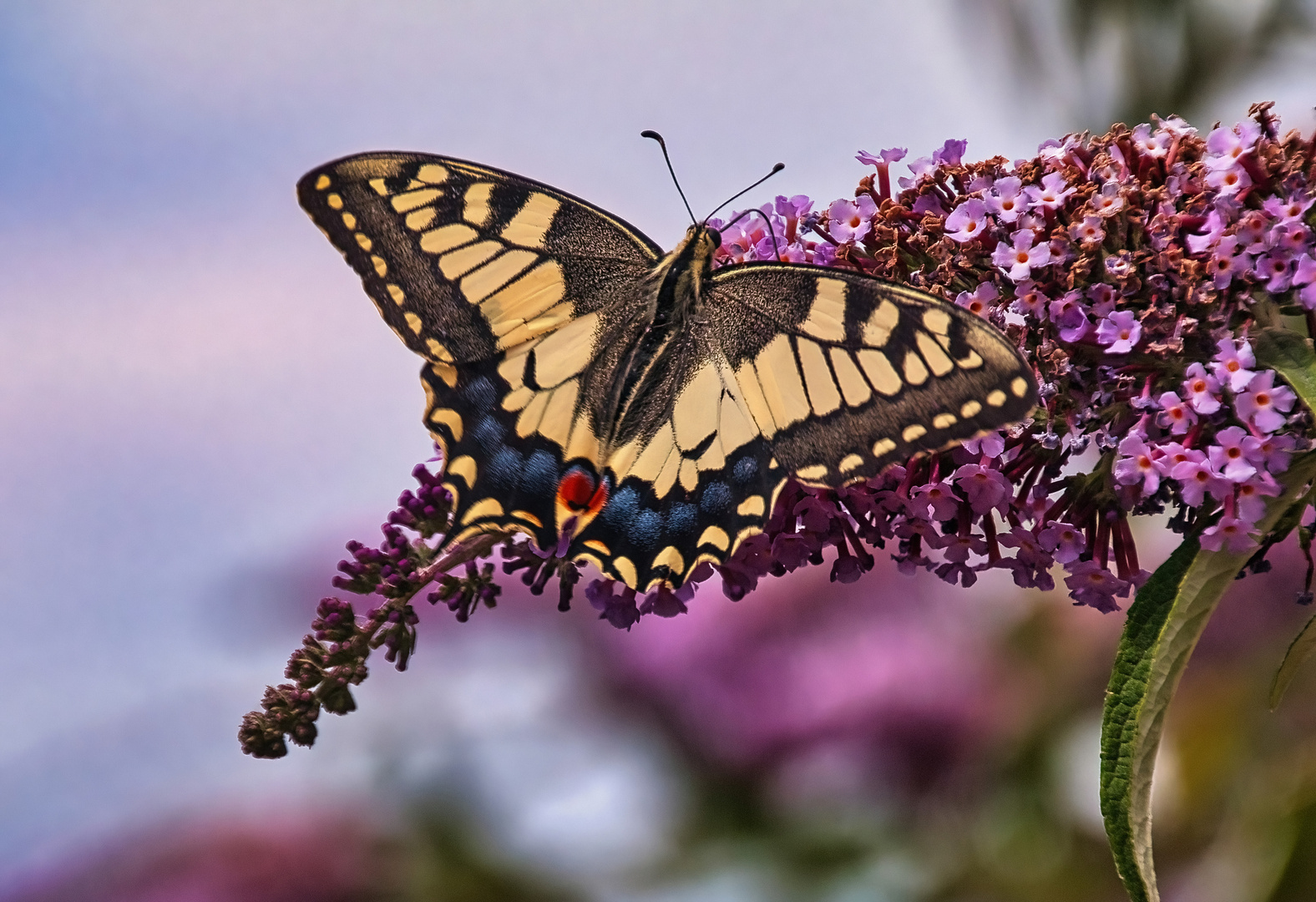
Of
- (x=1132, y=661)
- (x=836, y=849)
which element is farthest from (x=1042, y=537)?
(x=836, y=849)

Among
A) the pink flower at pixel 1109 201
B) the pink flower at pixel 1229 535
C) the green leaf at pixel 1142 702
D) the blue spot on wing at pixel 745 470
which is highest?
the pink flower at pixel 1109 201

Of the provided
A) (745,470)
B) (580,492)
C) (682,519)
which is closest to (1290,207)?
(745,470)

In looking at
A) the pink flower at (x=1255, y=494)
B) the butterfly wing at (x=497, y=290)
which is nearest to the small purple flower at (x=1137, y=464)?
the pink flower at (x=1255, y=494)

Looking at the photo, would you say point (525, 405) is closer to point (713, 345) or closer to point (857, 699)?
point (713, 345)

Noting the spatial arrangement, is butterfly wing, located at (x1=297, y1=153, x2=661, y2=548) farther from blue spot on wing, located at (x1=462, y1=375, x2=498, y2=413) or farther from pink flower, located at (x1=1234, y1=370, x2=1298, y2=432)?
pink flower, located at (x1=1234, y1=370, x2=1298, y2=432)

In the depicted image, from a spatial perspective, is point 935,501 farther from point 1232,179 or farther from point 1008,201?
point 1232,179

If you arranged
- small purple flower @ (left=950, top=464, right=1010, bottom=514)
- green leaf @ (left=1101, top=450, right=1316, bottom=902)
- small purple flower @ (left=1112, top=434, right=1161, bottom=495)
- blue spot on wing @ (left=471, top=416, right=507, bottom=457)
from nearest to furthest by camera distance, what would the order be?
green leaf @ (left=1101, top=450, right=1316, bottom=902)
small purple flower @ (left=1112, top=434, right=1161, bottom=495)
small purple flower @ (left=950, top=464, right=1010, bottom=514)
blue spot on wing @ (left=471, top=416, right=507, bottom=457)

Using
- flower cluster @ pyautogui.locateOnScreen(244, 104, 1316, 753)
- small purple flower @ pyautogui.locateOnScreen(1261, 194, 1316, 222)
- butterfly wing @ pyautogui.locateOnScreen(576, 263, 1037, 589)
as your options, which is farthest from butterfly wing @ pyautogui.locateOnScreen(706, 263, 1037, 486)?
small purple flower @ pyautogui.locateOnScreen(1261, 194, 1316, 222)

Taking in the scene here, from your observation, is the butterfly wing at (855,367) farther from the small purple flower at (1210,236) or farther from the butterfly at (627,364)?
the small purple flower at (1210,236)
